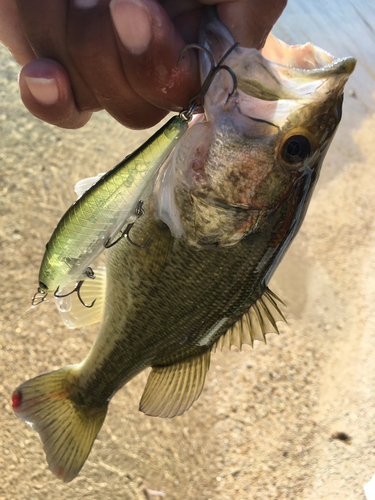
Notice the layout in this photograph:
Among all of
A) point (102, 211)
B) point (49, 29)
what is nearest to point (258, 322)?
point (102, 211)

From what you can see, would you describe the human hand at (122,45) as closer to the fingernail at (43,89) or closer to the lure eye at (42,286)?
the fingernail at (43,89)

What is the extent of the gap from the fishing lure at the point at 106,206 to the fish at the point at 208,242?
137mm

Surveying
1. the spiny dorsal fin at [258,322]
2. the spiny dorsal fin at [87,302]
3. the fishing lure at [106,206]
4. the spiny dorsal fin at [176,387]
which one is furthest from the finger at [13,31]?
the spiny dorsal fin at [176,387]

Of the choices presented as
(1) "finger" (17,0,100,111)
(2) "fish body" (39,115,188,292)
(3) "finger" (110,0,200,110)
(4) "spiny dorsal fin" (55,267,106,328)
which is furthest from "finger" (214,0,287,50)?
(4) "spiny dorsal fin" (55,267,106,328)

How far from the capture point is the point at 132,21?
38.4 inches

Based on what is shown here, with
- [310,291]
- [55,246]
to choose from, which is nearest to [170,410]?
[55,246]

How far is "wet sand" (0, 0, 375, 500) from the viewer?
313 cm

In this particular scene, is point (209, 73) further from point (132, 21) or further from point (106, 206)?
point (106, 206)

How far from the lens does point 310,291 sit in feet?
16.0

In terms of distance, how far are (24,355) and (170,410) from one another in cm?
185

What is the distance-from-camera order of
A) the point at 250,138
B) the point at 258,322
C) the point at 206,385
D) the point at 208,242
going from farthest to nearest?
the point at 206,385 → the point at 258,322 → the point at 208,242 → the point at 250,138

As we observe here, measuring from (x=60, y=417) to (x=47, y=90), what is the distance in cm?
149

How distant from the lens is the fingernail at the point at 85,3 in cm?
106

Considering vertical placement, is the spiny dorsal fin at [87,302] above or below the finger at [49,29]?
below
